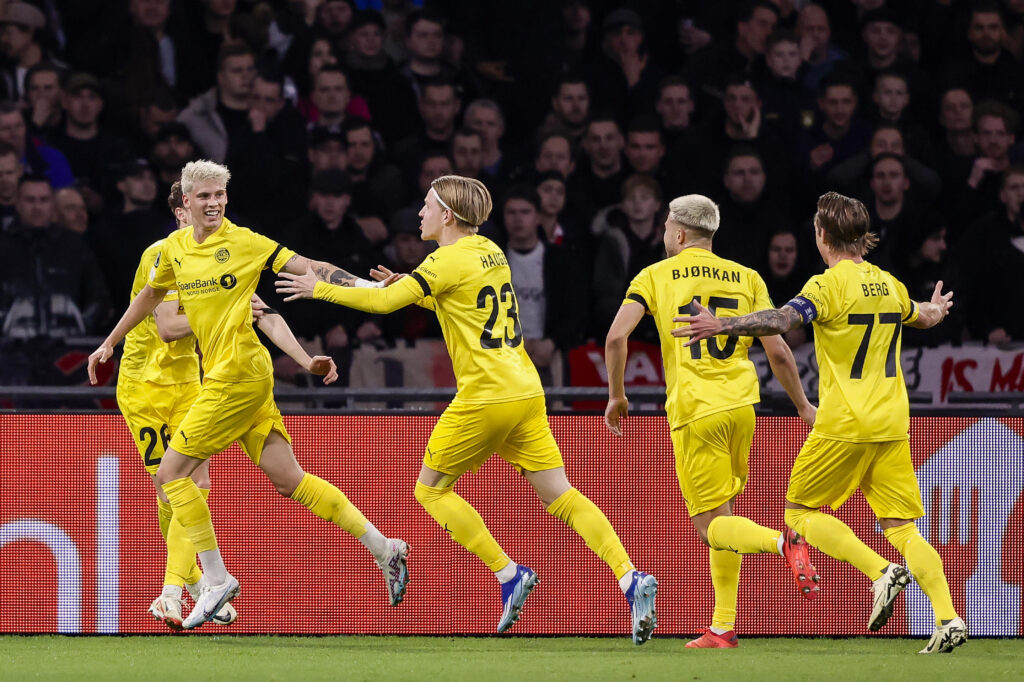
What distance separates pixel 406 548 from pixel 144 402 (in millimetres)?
1487

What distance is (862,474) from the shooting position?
6699 millimetres

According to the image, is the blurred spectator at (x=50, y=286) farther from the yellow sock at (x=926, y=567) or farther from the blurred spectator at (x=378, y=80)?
→ the yellow sock at (x=926, y=567)

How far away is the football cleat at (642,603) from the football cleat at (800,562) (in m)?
0.58

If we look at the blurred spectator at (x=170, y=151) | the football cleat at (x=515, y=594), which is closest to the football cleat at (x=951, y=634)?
the football cleat at (x=515, y=594)

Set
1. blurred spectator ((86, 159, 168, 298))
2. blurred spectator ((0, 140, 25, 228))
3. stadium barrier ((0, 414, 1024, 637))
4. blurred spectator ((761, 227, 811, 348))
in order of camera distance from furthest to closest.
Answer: blurred spectator ((0, 140, 25, 228))
blurred spectator ((86, 159, 168, 298))
blurred spectator ((761, 227, 811, 348))
stadium barrier ((0, 414, 1024, 637))

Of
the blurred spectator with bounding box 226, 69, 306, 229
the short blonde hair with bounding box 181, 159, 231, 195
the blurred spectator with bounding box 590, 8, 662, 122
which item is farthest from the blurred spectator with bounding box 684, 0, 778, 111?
the short blonde hair with bounding box 181, 159, 231, 195

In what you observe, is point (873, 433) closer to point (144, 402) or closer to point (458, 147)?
point (144, 402)

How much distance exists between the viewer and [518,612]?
22.3ft

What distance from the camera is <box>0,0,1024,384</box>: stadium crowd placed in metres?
10.0

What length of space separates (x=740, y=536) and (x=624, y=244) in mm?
3871

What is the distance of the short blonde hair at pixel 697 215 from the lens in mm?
6887

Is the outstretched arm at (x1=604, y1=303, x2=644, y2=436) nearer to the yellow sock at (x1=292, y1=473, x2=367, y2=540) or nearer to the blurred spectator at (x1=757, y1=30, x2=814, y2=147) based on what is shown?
the yellow sock at (x1=292, y1=473, x2=367, y2=540)

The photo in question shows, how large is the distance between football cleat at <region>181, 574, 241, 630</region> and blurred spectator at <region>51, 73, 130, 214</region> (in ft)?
15.2

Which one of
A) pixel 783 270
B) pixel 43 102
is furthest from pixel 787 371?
pixel 43 102
